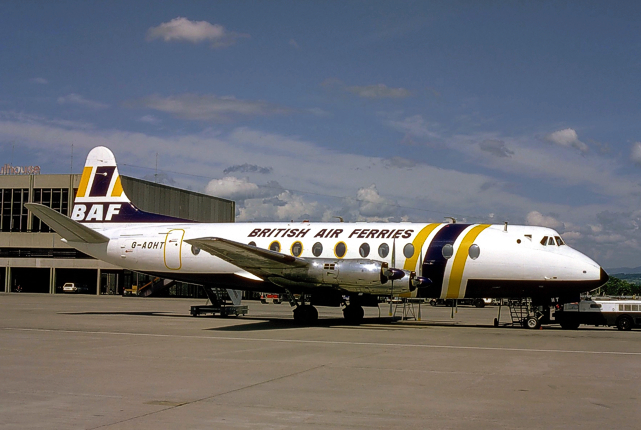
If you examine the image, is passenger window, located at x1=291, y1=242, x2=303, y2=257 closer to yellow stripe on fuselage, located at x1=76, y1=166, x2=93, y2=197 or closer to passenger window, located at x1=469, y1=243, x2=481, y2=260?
passenger window, located at x1=469, y1=243, x2=481, y2=260

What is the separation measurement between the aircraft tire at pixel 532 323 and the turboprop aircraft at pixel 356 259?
89 centimetres

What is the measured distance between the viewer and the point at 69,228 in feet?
89.4

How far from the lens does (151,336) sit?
18.7m

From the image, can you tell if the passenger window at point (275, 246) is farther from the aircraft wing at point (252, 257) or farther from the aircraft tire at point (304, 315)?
the aircraft tire at point (304, 315)

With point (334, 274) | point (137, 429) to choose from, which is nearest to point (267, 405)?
point (137, 429)

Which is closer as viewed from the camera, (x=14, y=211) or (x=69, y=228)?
(x=69, y=228)

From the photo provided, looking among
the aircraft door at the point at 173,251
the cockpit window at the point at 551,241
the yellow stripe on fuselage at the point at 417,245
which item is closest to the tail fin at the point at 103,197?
the aircraft door at the point at 173,251

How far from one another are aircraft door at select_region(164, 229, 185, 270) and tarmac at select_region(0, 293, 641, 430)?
7.26 m

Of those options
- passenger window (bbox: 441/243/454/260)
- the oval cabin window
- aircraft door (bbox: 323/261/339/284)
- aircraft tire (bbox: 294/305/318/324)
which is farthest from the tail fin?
passenger window (bbox: 441/243/454/260)

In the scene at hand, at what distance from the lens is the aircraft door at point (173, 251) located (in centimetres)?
2695

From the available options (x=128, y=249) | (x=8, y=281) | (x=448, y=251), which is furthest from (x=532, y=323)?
(x=8, y=281)

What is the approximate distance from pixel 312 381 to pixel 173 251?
56.4ft

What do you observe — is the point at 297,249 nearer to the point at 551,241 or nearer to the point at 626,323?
the point at 551,241

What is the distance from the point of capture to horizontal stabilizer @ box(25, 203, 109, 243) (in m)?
25.8
